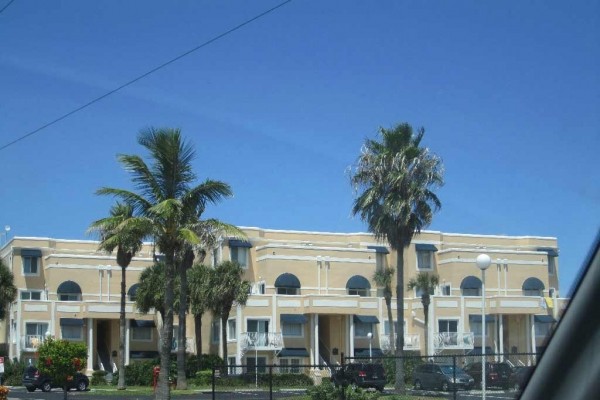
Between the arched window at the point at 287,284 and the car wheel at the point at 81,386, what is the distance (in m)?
18.8

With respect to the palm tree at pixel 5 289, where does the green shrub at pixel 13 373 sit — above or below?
below

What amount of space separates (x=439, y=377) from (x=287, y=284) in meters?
38.3

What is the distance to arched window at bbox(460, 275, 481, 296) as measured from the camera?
75188 millimetres

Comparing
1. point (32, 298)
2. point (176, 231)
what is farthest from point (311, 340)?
point (176, 231)

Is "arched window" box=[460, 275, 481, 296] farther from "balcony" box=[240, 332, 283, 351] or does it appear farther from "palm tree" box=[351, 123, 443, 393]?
"palm tree" box=[351, 123, 443, 393]

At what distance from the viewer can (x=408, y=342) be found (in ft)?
233

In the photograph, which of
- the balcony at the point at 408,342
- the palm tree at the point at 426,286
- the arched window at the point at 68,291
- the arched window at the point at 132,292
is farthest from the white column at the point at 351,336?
the arched window at the point at 68,291

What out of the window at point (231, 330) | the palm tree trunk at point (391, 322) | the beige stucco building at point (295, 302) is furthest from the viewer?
the beige stucco building at point (295, 302)

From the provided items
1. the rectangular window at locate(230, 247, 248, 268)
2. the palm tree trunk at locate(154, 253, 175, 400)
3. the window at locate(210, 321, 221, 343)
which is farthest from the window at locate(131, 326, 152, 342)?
the palm tree trunk at locate(154, 253, 175, 400)

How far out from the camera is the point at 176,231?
28188mm

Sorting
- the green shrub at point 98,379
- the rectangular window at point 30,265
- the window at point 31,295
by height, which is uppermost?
the rectangular window at point 30,265

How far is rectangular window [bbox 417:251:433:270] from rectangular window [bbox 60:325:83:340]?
91.6 ft

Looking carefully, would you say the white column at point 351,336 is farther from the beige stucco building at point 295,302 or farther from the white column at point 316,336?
the white column at point 316,336

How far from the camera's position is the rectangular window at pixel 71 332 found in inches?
2704
